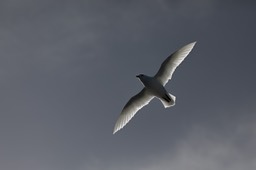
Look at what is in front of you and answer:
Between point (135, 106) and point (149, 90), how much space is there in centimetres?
282

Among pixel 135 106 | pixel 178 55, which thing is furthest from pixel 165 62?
pixel 135 106

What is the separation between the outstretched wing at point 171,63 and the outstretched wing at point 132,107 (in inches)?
75.8

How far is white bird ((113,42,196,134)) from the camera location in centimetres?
3953

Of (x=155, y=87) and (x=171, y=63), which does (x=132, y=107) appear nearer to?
(x=155, y=87)

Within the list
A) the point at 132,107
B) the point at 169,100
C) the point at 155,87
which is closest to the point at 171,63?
the point at 155,87

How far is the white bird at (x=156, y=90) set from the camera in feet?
130

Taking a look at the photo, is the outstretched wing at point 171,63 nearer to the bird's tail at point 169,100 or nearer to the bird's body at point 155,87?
the bird's body at point 155,87

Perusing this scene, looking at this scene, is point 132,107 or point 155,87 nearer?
point 155,87

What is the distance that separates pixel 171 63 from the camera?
4094cm

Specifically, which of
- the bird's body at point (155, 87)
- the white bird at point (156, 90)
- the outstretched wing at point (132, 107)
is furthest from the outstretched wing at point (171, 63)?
the outstretched wing at point (132, 107)

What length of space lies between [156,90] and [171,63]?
2.88 m

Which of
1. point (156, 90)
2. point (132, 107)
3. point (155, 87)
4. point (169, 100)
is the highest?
point (132, 107)

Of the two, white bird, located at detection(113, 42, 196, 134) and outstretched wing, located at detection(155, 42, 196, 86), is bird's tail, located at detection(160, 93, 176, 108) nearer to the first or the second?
white bird, located at detection(113, 42, 196, 134)

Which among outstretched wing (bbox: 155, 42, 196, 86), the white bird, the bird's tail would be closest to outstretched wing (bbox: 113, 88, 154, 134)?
the white bird
